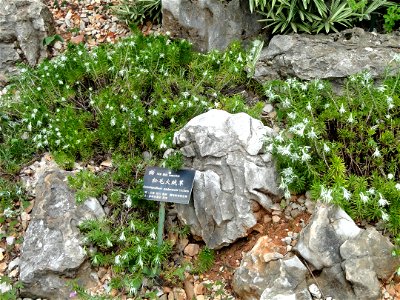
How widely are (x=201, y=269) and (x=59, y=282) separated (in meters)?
1.19

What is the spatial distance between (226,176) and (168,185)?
50cm

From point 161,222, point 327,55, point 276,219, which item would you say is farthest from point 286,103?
point 161,222

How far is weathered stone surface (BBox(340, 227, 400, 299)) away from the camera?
3.68 m

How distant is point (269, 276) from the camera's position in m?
3.94

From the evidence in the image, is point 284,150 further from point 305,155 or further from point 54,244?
point 54,244

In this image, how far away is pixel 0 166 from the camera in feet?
17.4

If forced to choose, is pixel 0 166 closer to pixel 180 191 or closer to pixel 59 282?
pixel 59 282

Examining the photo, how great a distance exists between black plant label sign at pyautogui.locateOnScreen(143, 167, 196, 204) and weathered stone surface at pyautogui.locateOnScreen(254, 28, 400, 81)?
6.01 feet

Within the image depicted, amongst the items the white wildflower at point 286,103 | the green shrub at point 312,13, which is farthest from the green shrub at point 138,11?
the white wildflower at point 286,103

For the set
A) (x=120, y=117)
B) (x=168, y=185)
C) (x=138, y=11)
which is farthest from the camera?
(x=138, y=11)

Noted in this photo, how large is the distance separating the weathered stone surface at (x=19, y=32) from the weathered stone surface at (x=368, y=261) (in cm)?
483

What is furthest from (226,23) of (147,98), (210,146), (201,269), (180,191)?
(201,269)

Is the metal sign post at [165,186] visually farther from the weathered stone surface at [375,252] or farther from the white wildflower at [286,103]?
the weathered stone surface at [375,252]

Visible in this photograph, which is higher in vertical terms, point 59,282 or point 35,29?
point 35,29
